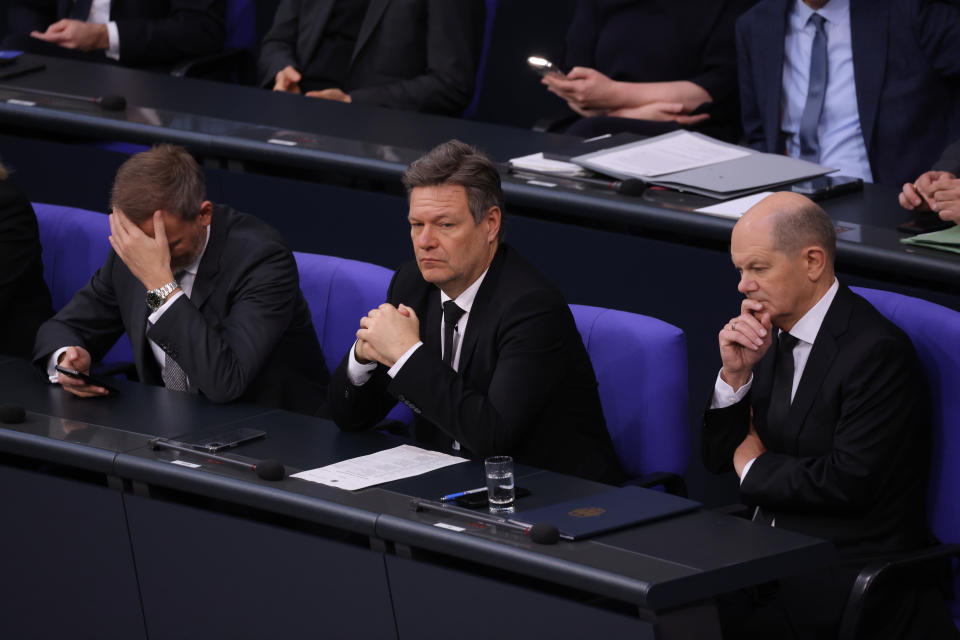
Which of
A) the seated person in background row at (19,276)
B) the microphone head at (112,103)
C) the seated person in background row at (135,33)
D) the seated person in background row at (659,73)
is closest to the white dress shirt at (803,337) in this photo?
the seated person in background row at (19,276)

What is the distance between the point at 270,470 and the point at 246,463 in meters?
0.09

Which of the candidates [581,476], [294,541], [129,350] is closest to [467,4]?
[129,350]

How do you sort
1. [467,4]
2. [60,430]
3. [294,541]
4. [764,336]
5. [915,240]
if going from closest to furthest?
1. [294,541]
2. [764,336]
3. [60,430]
4. [915,240]
5. [467,4]

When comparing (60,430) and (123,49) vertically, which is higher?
(123,49)

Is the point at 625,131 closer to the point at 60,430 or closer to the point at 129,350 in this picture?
the point at 129,350

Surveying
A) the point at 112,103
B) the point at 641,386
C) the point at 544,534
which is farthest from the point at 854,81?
the point at 544,534

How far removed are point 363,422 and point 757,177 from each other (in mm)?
1331

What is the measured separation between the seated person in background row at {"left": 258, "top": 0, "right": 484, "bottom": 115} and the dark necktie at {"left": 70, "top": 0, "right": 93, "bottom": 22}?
2.80ft

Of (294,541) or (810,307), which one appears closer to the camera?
(294,541)

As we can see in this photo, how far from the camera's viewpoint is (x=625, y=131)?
454 cm

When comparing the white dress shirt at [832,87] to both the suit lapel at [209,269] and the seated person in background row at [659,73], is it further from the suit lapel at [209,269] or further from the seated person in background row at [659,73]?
the suit lapel at [209,269]

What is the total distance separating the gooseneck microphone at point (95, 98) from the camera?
4512mm

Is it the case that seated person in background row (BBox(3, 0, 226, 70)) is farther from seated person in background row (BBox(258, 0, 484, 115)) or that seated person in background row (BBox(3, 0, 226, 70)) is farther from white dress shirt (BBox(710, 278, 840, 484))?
white dress shirt (BBox(710, 278, 840, 484))

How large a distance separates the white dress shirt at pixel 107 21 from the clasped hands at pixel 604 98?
189cm
